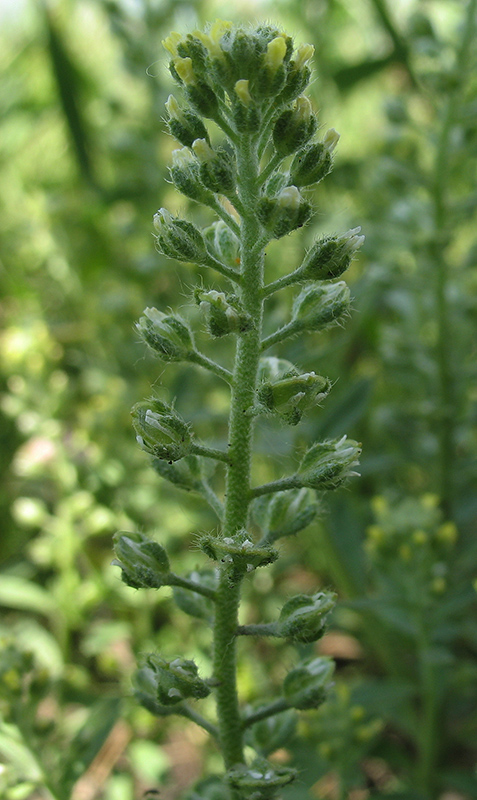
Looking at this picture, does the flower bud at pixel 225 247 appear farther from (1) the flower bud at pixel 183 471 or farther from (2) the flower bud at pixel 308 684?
(2) the flower bud at pixel 308 684

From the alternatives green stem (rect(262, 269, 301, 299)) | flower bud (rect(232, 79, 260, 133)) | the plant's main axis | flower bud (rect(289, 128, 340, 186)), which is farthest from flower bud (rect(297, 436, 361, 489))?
flower bud (rect(232, 79, 260, 133))

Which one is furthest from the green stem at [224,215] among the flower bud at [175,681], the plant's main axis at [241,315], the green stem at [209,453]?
the flower bud at [175,681]

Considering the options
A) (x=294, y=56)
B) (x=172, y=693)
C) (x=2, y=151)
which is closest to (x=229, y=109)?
(x=294, y=56)

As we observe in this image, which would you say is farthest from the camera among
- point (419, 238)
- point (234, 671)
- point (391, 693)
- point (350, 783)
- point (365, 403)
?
point (419, 238)

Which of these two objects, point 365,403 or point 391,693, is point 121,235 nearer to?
point 365,403

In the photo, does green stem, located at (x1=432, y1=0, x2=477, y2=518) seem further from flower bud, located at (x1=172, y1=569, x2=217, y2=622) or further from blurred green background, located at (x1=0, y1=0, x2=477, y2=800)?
flower bud, located at (x1=172, y1=569, x2=217, y2=622)

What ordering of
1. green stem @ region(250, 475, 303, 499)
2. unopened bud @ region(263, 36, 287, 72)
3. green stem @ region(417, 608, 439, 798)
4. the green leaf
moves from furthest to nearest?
1. green stem @ region(417, 608, 439, 798)
2. the green leaf
3. green stem @ region(250, 475, 303, 499)
4. unopened bud @ region(263, 36, 287, 72)

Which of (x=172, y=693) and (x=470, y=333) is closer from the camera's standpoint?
(x=172, y=693)
